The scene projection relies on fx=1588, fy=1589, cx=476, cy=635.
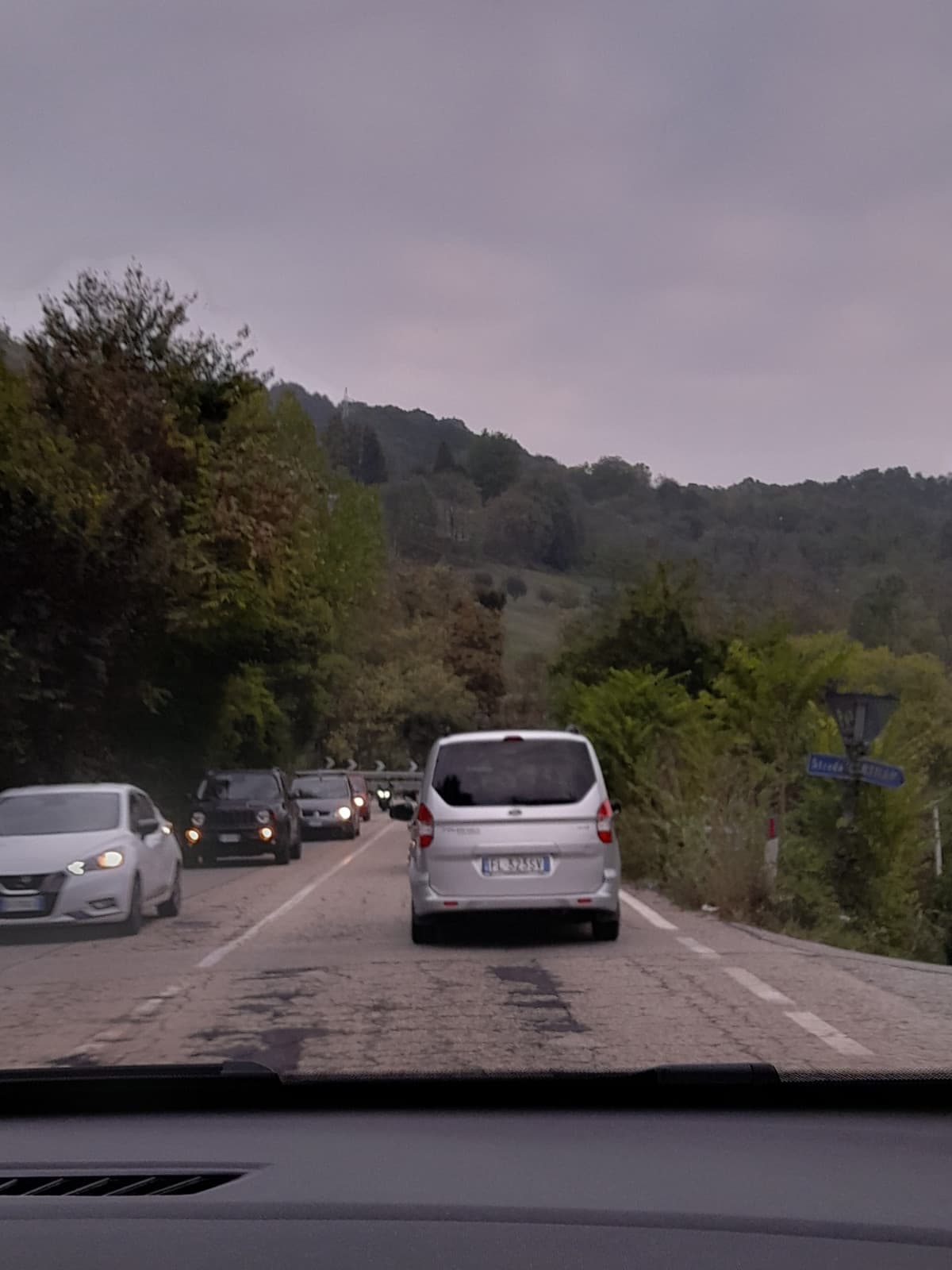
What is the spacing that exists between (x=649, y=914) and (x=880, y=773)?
9.65 ft

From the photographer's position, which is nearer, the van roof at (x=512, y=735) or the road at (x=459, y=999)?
the road at (x=459, y=999)

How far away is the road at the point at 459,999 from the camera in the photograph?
8.40 metres

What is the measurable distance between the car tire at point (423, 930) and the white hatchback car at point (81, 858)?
11.0ft

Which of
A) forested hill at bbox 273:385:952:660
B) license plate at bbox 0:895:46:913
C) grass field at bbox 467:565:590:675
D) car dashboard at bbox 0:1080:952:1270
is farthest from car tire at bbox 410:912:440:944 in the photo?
grass field at bbox 467:565:590:675

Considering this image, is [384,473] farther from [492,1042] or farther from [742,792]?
[492,1042]

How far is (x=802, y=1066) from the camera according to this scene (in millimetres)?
7711

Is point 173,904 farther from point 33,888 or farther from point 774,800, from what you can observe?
point 774,800

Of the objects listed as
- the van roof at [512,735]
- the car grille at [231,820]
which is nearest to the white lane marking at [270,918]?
the car grille at [231,820]

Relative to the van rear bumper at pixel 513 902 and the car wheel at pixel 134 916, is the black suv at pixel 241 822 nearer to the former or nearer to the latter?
the car wheel at pixel 134 916

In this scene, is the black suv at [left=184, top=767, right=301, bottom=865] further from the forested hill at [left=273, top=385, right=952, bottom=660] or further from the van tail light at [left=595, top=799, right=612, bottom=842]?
the forested hill at [left=273, top=385, right=952, bottom=660]

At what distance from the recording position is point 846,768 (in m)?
17.5

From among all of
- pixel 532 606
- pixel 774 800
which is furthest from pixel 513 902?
pixel 532 606

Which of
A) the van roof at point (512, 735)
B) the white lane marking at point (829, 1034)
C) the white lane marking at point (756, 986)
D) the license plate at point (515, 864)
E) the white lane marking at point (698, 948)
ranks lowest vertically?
the white lane marking at point (698, 948)

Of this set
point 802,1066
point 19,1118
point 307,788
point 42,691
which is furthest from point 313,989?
point 307,788
